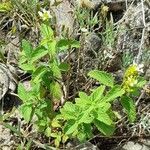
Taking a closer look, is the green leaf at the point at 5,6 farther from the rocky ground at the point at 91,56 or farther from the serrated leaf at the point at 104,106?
the serrated leaf at the point at 104,106

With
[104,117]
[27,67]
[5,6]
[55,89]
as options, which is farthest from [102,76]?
[5,6]

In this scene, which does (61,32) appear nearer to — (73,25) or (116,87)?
(73,25)

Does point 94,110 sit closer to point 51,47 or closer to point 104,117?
point 104,117

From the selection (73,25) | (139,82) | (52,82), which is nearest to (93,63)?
(73,25)

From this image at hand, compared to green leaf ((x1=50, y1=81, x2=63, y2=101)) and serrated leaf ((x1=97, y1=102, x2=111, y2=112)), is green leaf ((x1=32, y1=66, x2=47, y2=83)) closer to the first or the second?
green leaf ((x1=50, y1=81, x2=63, y2=101))

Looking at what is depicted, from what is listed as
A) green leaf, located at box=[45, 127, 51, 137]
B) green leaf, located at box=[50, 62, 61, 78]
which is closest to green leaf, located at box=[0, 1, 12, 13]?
green leaf, located at box=[50, 62, 61, 78]

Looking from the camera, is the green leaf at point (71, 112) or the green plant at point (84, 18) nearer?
the green leaf at point (71, 112)

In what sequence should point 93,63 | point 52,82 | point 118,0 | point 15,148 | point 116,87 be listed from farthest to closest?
point 118,0 → point 93,63 → point 15,148 → point 52,82 → point 116,87

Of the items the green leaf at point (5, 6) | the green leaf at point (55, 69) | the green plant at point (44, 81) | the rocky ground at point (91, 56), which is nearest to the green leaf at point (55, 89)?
the green plant at point (44, 81)
